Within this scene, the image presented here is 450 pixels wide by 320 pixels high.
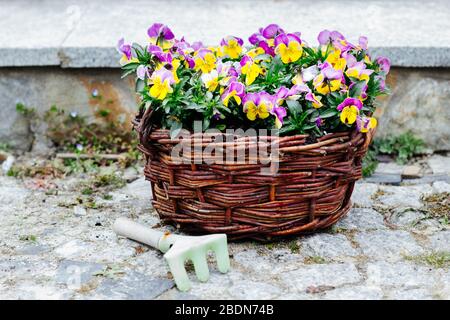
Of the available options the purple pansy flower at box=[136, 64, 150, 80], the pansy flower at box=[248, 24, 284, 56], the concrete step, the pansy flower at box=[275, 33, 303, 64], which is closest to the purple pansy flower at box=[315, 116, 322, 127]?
the pansy flower at box=[275, 33, 303, 64]

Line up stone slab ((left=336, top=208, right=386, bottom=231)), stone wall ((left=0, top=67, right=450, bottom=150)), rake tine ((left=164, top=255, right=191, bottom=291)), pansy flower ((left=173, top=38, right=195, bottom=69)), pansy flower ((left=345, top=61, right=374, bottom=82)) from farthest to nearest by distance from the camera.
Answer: stone wall ((left=0, top=67, right=450, bottom=150)) < stone slab ((left=336, top=208, right=386, bottom=231)) < pansy flower ((left=173, top=38, right=195, bottom=69)) < pansy flower ((left=345, top=61, right=374, bottom=82)) < rake tine ((left=164, top=255, right=191, bottom=291))

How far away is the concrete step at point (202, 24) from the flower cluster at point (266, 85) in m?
0.89

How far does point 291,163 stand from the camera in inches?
89.9

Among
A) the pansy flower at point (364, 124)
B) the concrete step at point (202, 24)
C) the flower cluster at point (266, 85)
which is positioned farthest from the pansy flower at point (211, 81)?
the concrete step at point (202, 24)

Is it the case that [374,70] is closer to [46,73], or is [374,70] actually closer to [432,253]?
[432,253]

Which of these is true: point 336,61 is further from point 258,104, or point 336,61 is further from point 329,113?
point 258,104

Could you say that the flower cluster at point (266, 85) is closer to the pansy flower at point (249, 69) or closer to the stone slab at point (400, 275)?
the pansy flower at point (249, 69)

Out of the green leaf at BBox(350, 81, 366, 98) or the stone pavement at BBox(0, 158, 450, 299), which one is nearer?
the stone pavement at BBox(0, 158, 450, 299)

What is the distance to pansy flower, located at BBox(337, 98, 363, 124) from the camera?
2.29 meters

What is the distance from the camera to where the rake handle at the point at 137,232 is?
2398 millimetres

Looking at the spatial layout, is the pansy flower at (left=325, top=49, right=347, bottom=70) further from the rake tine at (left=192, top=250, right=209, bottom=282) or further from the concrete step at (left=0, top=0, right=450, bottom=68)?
the concrete step at (left=0, top=0, right=450, bottom=68)

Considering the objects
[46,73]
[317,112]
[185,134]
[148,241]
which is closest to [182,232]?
[148,241]

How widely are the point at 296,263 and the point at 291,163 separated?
314 millimetres

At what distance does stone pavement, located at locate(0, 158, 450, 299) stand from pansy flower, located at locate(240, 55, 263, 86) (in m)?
0.53
